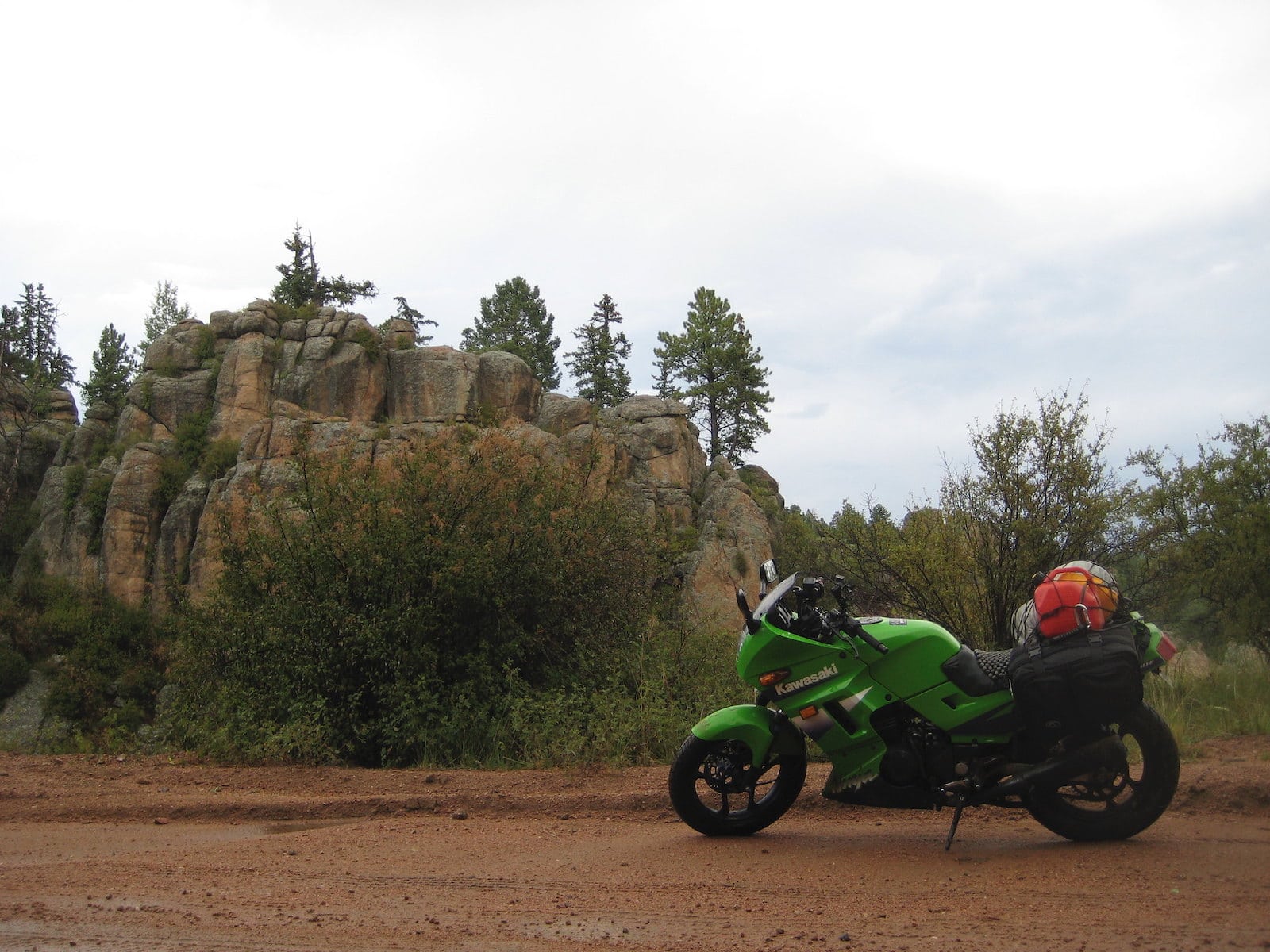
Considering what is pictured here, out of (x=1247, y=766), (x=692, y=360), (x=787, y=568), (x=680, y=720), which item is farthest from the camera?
(x=692, y=360)

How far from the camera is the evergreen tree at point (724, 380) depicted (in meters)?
61.8

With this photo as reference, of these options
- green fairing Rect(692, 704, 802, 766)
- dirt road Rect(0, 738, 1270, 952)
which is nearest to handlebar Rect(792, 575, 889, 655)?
green fairing Rect(692, 704, 802, 766)

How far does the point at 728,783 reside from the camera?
19.0 ft

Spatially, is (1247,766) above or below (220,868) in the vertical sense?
above

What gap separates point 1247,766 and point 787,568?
19.1 m

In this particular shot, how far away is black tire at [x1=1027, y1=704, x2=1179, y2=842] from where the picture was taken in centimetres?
500

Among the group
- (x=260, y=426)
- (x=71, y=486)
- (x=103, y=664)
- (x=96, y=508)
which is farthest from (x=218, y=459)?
(x=103, y=664)

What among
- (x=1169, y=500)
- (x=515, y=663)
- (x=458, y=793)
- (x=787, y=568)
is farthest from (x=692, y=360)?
(x=458, y=793)

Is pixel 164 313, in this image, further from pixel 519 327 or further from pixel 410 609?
pixel 410 609

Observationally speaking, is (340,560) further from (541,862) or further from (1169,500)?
(1169,500)

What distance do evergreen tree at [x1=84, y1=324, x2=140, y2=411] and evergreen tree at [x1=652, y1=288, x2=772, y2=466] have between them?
30.5 metres

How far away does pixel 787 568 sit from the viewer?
25.4 m

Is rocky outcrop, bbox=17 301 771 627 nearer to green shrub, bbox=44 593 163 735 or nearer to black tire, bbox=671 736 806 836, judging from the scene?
green shrub, bbox=44 593 163 735

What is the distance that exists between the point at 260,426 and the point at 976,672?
38477 millimetres
